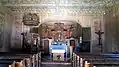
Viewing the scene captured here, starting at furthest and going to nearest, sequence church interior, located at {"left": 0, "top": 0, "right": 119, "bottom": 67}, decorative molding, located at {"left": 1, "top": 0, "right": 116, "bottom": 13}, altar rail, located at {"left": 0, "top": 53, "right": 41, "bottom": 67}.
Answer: church interior, located at {"left": 0, "top": 0, "right": 119, "bottom": 67} → decorative molding, located at {"left": 1, "top": 0, "right": 116, "bottom": 13} → altar rail, located at {"left": 0, "top": 53, "right": 41, "bottom": 67}

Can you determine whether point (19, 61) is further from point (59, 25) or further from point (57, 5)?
point (59, 25)

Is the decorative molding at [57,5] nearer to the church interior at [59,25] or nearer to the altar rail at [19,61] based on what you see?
the church interior at [59,25]

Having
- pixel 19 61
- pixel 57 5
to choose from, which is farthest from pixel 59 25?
pixel 19 61

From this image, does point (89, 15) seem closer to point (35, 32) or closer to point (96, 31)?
point (96, 31)

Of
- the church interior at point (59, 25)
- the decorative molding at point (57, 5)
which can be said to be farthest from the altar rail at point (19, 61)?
the decorative molding at point (57, 5)

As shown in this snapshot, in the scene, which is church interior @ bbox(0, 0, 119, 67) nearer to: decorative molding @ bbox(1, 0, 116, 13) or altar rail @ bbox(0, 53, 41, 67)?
decorative molding @ bbox(1, 0, 116, 13)

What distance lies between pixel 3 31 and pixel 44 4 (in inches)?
122

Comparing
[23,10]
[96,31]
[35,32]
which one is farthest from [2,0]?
[96,31]

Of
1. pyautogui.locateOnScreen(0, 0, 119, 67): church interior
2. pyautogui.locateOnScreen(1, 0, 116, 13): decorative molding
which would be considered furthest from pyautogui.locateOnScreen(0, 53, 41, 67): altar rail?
pyautogui.locateOnScreen(1, 0, 116, 13): decorative molding

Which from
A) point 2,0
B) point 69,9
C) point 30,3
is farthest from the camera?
point 69,9

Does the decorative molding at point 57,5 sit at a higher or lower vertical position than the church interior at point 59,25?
higher

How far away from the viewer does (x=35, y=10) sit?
16.6 m

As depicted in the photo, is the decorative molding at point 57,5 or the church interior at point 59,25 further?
the church interior at point 59,25

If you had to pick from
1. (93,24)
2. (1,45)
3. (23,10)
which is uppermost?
(23,10)
